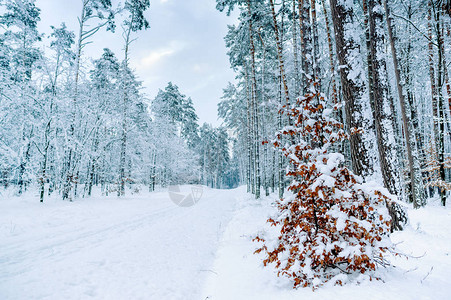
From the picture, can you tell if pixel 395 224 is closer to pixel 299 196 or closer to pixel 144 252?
pixel 299 196

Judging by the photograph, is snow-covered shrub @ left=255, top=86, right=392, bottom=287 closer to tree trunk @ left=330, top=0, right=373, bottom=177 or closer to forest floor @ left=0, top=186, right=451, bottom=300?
forest floor @ left=0, top=186, right=451, bottom=300

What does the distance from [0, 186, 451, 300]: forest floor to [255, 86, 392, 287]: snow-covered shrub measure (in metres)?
0.30

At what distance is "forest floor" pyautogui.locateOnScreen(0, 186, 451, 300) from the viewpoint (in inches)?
110

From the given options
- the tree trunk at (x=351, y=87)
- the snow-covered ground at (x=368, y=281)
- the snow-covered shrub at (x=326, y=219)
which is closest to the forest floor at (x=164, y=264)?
the snow-covered ground at (x=368, y=281)

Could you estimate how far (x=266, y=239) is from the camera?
350 centimetres

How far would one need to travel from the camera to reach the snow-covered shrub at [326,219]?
8.73 ft

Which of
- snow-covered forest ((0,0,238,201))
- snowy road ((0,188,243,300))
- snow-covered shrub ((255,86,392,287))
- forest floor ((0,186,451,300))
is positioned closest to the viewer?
snow-covered shrub ((255,86,392,287))

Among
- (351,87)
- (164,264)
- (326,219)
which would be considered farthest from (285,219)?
(351,87)

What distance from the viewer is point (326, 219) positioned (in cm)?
298

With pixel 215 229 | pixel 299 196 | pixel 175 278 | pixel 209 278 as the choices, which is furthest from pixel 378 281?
pixel 215 229

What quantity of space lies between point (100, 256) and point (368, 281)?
16.4ft

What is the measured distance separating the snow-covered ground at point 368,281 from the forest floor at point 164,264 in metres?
0.01

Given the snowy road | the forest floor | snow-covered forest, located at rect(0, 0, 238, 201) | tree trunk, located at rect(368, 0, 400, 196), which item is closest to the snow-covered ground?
the forest floor

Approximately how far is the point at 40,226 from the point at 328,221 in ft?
27.5
